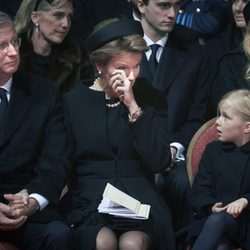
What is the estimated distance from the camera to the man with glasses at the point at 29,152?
372 centimetres

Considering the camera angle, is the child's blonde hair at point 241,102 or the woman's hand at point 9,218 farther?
the child's blonde hair at point 241,102

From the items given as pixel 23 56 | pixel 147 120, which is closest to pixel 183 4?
pixel 23 56

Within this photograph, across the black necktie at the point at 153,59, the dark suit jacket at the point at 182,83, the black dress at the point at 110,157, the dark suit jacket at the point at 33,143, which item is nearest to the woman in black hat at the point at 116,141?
the black dress at the point at 110,157

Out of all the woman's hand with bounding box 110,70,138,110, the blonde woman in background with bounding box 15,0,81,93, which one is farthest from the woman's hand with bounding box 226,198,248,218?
the blonde woman in background with bounding box 15,0,81,93

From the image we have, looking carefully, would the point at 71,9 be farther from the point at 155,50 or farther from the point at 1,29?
the point at 1,29

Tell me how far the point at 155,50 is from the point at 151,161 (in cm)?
129

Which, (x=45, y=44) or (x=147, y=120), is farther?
(x=45, y=44)

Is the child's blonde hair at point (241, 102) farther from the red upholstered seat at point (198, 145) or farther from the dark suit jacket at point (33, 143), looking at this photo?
the dark suit jacket at point (33, 143)

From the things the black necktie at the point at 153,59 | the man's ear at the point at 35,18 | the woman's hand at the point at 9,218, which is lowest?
the woman's hand at the point at 9,218

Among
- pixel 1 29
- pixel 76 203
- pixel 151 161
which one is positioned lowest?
pixel 76 203

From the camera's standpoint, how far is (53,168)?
12.7 feet

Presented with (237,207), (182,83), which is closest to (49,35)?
(182,83)

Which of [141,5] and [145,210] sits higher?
[141,5]

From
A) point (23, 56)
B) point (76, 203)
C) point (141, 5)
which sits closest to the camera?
point (76, 203)
